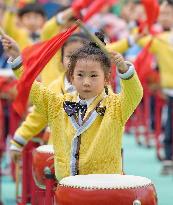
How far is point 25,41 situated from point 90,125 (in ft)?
20.6

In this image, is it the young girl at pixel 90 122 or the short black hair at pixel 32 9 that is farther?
the short black hair at pixel 32 9

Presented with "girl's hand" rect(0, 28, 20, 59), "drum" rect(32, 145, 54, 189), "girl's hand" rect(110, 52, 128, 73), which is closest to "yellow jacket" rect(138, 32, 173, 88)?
"drum" rect(32, 145, 54, 189)

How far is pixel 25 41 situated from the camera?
40.9ft

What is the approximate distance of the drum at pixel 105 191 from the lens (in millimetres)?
5680

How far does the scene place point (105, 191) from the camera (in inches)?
224

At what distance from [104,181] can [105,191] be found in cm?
11

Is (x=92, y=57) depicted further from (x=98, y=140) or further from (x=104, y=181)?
(x=104, y=181)

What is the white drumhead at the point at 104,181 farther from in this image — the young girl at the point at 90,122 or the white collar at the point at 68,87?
the white collar at the point at 68,87

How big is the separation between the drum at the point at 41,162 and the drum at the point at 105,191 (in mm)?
1156

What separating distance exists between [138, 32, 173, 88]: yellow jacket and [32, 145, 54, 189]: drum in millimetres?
4916

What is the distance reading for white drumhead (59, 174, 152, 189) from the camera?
5.73 metres

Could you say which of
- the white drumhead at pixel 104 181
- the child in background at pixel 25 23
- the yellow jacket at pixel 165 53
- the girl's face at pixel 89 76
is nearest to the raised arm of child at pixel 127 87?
the girl's face at pixel 89 76

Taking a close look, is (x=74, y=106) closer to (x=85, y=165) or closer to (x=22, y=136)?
(x=85, y=165)

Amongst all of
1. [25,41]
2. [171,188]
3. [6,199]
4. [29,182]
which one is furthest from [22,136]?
[25,41]
